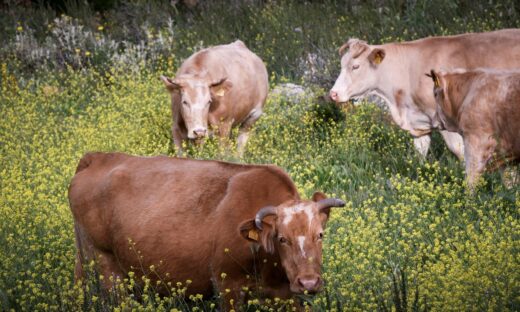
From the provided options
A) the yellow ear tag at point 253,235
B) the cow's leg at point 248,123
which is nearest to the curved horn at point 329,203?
the yellow ear tag at point 253,235

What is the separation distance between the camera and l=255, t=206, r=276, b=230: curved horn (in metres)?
5.69

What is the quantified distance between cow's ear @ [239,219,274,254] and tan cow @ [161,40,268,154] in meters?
4.41

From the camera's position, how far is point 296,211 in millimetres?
5723

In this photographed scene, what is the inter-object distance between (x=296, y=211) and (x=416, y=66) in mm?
5474

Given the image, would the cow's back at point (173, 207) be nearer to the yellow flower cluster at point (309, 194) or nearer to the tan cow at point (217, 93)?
the yellow flower cluster at point (309, 194)

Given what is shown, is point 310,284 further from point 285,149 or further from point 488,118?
point 285,149

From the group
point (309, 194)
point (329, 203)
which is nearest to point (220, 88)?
point (309, 194)

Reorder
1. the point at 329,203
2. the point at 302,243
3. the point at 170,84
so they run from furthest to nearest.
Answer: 1. the point at 170,84
2. the point at 329,203
3. the point at 302,243

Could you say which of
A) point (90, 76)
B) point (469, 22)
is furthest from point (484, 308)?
point (90, 76)

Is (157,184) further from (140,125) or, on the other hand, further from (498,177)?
(140,125)

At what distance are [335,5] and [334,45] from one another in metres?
2.58

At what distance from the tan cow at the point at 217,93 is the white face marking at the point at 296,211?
4.56 m

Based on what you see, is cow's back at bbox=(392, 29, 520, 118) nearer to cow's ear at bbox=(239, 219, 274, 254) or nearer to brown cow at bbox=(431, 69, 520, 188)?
brown cow at bbox=(431, 69, 520, 188)

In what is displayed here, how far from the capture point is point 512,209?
7492mm
